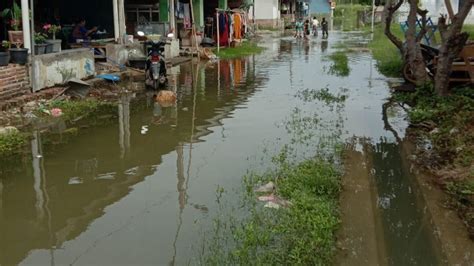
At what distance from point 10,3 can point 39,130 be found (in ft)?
27.9

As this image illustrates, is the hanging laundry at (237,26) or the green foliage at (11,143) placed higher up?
the hanging laundry at (237,26)

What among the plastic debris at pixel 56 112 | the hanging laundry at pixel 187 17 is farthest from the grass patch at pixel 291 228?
the hanging laundry at pixel 187 17

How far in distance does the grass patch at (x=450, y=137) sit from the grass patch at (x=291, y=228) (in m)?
1.28

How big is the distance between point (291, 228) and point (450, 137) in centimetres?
385

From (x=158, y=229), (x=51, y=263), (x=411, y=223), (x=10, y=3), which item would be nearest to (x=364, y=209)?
(x=411, y=223)

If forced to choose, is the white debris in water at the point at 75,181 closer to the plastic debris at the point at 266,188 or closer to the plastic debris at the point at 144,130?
the plastic debris at the point at 266,188

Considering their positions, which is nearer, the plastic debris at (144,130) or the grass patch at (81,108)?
the plastic debris at (144,130)

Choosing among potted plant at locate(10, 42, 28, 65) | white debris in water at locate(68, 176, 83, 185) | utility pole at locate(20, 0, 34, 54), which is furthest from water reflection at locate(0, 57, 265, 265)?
utility pole at locate(20, 0, 34, 54)

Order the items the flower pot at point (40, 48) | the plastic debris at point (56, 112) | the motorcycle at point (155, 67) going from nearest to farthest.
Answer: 1. the plastic debris at point (56, 112)
2. the flower pot at point (40, 48)
3. the motorcycle at point (155, 67)

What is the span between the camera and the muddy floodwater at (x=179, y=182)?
5.02 meters

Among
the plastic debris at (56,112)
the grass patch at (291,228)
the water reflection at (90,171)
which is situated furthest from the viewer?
the plastic debris at (56,112)

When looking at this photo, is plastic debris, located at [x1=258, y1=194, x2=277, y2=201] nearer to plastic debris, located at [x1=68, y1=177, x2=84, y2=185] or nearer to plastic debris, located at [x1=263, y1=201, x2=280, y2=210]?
plastic debris, located at [x1=263, y1=201, x2=280, y2=210]

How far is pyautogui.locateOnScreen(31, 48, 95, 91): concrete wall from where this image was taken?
12180 mm

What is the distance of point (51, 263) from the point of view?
15.5 feet
